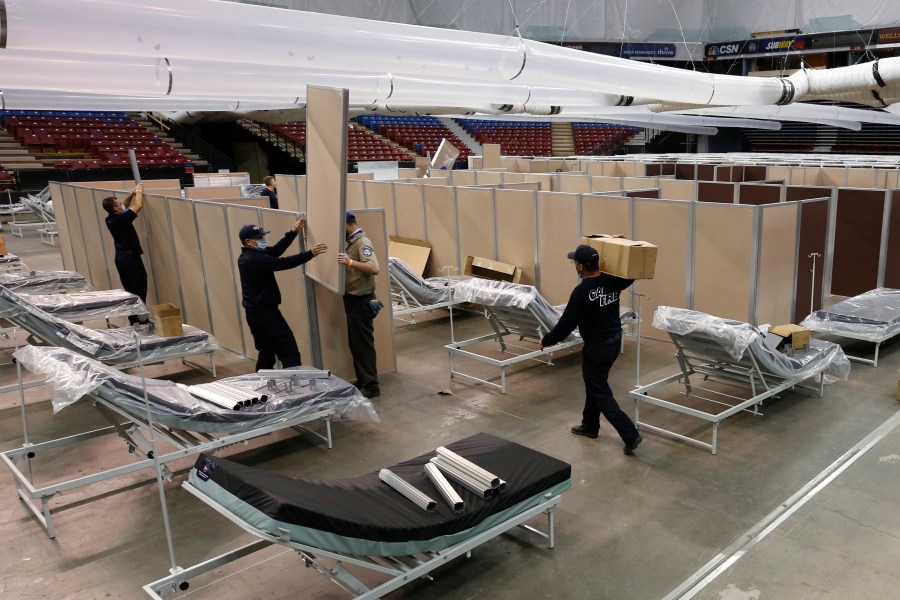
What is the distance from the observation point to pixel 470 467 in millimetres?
3656

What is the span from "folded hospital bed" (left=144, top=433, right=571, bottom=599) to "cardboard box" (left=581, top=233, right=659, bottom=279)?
1.63m

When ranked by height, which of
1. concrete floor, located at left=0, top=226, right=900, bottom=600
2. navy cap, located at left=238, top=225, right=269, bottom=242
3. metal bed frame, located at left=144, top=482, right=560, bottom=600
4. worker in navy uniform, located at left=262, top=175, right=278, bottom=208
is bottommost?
concrete floor, located at left=0, top=226, right=900, bottom=600

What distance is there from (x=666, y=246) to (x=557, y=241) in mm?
1441

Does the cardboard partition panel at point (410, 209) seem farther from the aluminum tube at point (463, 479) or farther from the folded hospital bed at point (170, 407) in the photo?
the aluminum tube at point (463, 479)

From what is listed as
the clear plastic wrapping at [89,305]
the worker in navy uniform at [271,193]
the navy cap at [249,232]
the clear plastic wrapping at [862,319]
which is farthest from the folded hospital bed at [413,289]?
the clear plastic wrapping at [862,319]

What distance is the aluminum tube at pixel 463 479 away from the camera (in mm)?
3460

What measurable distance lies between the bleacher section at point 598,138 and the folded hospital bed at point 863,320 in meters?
29.2

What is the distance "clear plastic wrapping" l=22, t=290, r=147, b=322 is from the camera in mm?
7305

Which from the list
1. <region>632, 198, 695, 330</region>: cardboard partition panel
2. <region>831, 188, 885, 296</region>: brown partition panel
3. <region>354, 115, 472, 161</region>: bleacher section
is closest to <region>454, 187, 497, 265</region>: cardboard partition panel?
<region>632, 198, 695, 330</region>: cardboard partition panel

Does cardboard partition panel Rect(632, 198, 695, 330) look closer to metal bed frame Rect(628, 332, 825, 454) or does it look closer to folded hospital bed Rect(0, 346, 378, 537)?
metal bed frame Rect(628, 332, 825, 454)

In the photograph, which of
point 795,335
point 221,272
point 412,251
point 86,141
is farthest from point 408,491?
point 86,141

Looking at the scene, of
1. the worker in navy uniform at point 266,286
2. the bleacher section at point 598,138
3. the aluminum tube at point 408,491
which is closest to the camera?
the aluminum tube at point 408,491

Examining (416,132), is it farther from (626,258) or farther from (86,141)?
(626,258)

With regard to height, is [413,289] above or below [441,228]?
below
